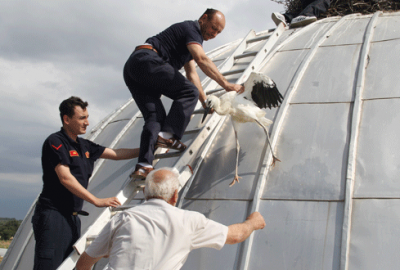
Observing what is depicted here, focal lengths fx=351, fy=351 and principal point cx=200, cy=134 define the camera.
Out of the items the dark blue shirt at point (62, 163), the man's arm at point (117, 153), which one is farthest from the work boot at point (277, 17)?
the dark blue shirt at point (62, 163)

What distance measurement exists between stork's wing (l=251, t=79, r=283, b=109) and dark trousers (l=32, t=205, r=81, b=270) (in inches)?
108

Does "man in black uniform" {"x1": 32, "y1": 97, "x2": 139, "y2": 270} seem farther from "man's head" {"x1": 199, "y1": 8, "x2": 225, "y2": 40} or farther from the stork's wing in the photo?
the stork's wing

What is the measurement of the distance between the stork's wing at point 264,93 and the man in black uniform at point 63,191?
2.17 m

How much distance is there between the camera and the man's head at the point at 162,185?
2.66m

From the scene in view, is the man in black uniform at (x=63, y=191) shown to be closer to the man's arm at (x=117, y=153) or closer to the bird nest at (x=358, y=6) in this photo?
the man's arm at (x=117, y=153)

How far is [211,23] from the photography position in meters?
4.64

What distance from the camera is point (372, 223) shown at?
3.68 meters

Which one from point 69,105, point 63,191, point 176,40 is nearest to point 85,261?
point 63,191

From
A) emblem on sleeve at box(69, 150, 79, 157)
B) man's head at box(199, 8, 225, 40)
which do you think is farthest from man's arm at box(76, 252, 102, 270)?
man's head at box(199, 8, 225, 40)

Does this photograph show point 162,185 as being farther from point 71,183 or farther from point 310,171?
point 310,171

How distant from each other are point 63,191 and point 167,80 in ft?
5.64

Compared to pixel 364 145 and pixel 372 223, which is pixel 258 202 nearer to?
pixel 372 223

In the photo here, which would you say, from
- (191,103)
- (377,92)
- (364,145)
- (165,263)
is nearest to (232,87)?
(191,103)

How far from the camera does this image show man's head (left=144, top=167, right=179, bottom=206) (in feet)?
8.71
